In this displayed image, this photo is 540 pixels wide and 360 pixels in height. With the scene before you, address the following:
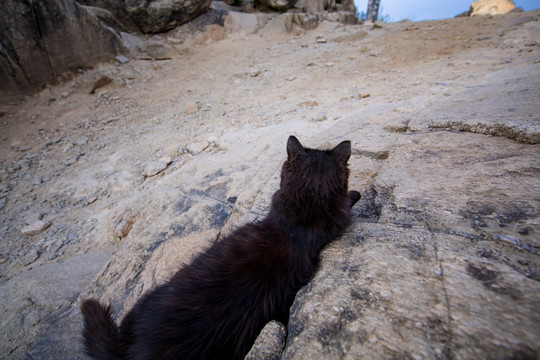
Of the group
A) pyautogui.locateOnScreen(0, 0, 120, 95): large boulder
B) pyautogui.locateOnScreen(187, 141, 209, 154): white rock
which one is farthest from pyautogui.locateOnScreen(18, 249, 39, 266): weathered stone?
pyautogui.locateOnScreen(0, 0, 120, 95): large boulder

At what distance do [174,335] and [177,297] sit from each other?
0.66 ft

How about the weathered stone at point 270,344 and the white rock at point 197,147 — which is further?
the white rock at point 197,147

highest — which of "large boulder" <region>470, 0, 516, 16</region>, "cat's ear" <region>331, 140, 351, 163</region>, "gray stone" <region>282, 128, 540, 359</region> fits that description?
"large boulder" <region>470, 0, 516, 16</region>

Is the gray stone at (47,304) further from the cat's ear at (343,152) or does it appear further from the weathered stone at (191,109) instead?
the weathered stone at (191,109)

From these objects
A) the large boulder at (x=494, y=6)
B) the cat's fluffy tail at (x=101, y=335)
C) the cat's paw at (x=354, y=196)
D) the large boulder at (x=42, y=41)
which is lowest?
the cat's fluffy tail at (x=101, y=335)

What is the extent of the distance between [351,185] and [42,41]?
7.76 meters

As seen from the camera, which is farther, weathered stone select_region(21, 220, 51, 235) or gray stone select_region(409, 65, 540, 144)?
weathered stone select_region(21, 220, 51, 235)

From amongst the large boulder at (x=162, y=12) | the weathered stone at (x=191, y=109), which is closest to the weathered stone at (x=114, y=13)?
the large boulder at (x=162, y=12)

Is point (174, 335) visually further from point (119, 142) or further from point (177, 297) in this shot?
point (119, 142)

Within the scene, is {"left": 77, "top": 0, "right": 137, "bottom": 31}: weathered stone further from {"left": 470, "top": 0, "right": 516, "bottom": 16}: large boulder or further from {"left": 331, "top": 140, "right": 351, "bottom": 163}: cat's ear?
{"left": 470, "top": 0, "right": 516, "bottom": 16}: large boulder

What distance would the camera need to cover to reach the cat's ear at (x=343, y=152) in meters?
1.87

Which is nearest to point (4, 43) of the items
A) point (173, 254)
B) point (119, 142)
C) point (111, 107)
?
point (111, 107)

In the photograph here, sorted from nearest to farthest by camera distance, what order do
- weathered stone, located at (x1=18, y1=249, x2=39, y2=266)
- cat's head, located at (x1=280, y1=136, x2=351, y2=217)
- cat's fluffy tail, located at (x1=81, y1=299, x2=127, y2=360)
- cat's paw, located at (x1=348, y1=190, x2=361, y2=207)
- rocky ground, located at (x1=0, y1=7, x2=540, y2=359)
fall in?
rocky ground, located at (x1=0, y1=7, x2=540, y2=359) → cat's fluffy tail, located at (x1=81, y1=299, x2=127, y2=360) → cat's head, located at (x1=280, y1=136, x2=351, y2=217) → cat's paw, located at (x1=348, y1=190, x2=361, y2=207) → weathered stone, located at (x1=18, y1=249, x2=39, y2=266)

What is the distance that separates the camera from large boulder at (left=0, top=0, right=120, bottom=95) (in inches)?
207
